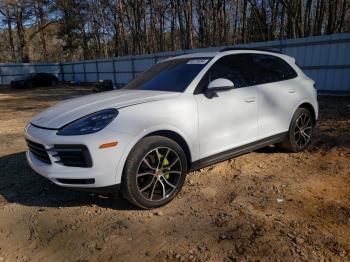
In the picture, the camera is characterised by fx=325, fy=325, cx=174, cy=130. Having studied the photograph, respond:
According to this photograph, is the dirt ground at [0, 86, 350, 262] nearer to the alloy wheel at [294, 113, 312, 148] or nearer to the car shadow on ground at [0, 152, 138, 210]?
the car shadow on ground at [0, 152, 138, 210]

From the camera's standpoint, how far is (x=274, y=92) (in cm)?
482

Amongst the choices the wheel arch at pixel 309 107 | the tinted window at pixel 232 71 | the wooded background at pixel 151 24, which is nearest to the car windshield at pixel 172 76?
the tinted window at pixel 232 71

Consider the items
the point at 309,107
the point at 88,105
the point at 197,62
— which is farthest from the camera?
the point at 309,107

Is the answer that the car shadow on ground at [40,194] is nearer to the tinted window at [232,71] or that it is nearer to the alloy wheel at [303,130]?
the tinted window at [232,71]

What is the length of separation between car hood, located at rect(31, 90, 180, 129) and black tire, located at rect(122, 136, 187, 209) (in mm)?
513

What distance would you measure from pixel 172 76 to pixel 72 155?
1780 mm

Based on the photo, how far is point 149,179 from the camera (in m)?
3.58

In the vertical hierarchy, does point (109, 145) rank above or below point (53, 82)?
above

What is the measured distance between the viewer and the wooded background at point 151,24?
1894cm

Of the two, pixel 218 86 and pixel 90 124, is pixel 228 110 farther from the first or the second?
pixel 90 124

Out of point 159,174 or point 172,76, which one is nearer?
point 159,174

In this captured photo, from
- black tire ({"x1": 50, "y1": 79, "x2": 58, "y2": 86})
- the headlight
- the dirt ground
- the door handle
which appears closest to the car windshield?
the door handle

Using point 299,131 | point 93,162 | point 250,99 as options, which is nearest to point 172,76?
point 250,99

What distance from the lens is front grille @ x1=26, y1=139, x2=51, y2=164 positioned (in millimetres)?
3435
